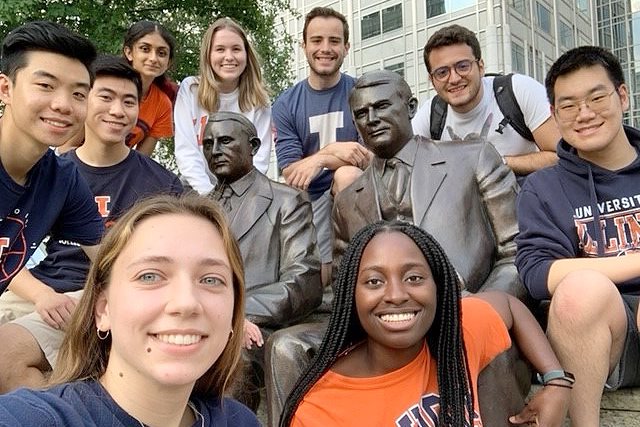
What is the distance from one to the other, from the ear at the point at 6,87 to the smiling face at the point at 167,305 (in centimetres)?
156

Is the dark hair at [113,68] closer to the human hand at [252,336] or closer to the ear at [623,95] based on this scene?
the human hand at [252,336]

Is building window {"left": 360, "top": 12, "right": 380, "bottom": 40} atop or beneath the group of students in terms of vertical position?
atop

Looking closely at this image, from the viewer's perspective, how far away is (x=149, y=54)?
17.6 feet

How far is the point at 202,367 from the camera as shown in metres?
1.69

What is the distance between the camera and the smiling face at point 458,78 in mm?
4512

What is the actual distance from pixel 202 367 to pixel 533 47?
85.8 feet

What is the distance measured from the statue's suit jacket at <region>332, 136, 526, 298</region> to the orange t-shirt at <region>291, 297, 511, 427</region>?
0.77m

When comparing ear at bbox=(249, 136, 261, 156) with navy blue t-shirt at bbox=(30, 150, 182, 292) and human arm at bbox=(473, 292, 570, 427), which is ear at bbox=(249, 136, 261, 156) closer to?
navy blue t-shirt at bbox=(30, 150, 182, 292)

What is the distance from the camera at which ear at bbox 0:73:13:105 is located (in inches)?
118

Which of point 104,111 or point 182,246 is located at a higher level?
point 104,111

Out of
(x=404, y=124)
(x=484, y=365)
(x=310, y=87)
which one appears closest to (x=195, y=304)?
(x=484, y=365)

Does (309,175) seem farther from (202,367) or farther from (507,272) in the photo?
(202,367)

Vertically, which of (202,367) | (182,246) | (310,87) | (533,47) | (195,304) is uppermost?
(533,47)

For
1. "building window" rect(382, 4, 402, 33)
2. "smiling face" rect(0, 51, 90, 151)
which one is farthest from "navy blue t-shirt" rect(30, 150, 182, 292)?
"building window" rect(382, 4, 402, 33)
